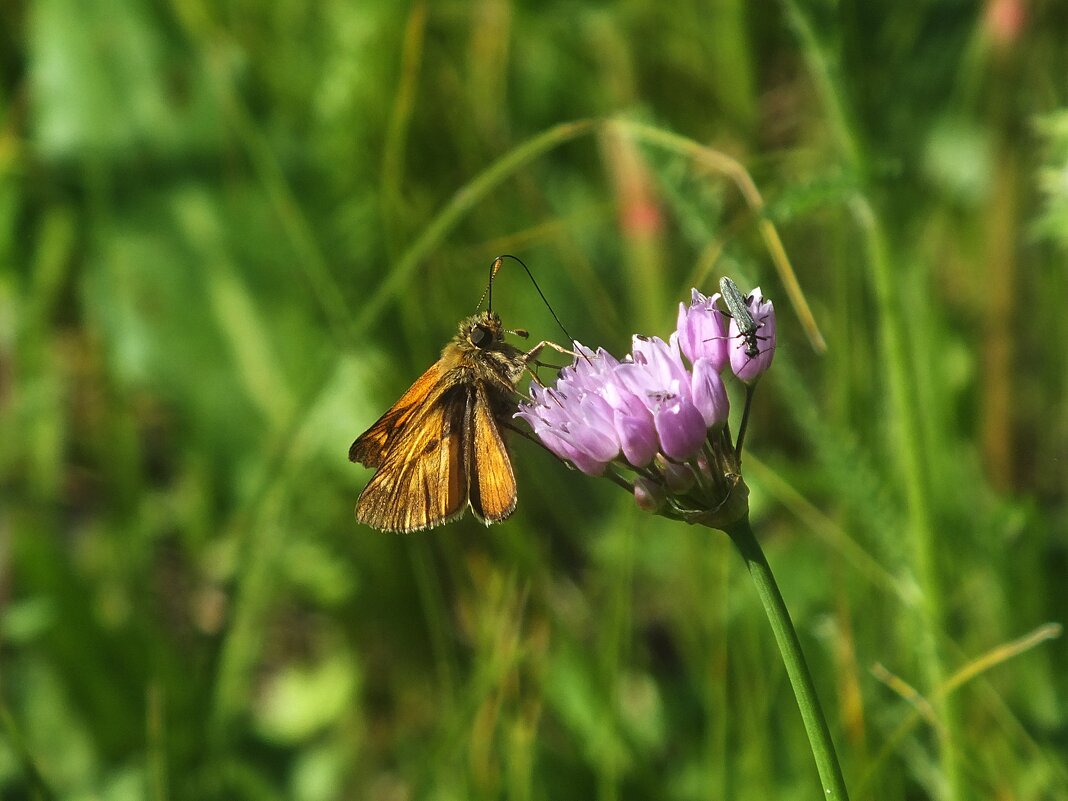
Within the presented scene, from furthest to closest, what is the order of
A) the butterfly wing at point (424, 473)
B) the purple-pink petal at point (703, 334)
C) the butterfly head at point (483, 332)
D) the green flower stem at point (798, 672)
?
the butterfly head at point (483, 332)
the butterfly wing at point (424, 473)
the purple-pink petal at point (703, 334)
the green flower stem at point (798, 672)

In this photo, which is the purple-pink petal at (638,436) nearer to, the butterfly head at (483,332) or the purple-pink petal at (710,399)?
the purple-pink petal at (710,399)

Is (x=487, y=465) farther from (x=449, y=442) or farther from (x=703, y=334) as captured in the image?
(x=703, y=334)

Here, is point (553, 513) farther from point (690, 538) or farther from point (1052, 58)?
point (1052, 58)

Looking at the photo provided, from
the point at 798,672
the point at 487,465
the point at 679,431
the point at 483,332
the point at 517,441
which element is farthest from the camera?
the point at 517,441

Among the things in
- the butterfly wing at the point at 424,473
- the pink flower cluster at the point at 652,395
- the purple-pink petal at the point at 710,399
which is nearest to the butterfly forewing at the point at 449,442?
the butterfly wing at the point at 424,473

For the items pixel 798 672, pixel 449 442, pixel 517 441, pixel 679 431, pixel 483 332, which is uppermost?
pixel 517 441

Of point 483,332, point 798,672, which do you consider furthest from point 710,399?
point 483,332
